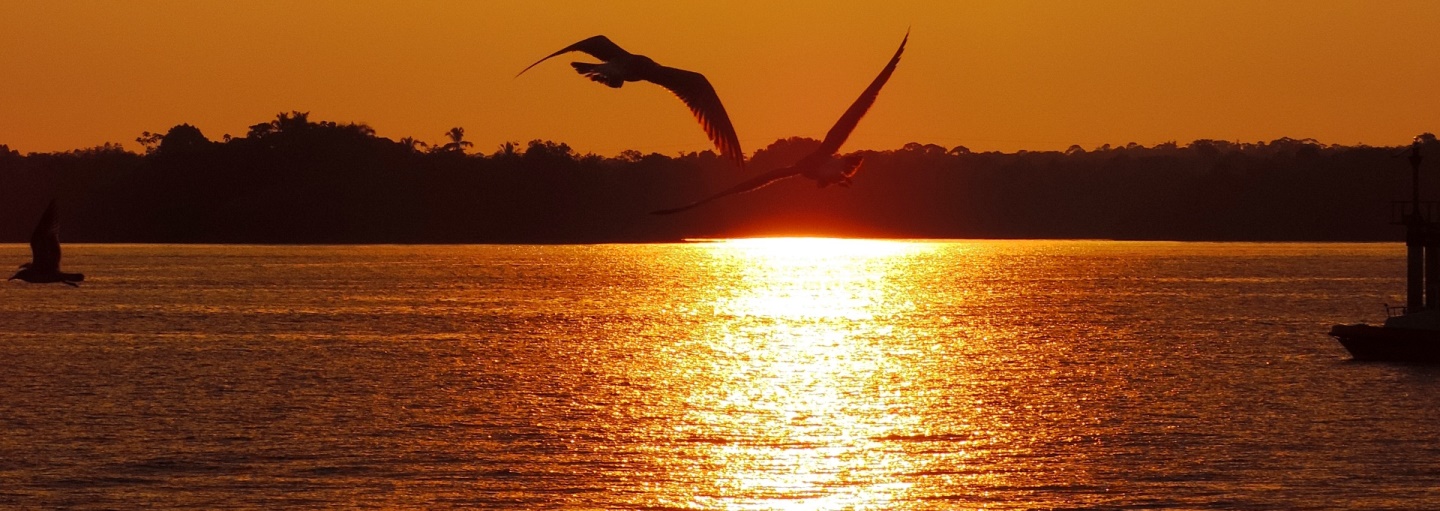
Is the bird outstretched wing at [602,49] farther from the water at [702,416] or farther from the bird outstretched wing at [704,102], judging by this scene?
the water at [702,416]

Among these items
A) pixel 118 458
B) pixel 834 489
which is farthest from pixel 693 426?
pixel 118 458

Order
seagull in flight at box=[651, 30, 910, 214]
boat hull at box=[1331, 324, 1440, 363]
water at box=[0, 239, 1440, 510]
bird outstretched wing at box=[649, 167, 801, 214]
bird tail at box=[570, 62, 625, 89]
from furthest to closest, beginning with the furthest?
boat hull at box=[1331, 324, 1440, 363] < water at box=[0, 239, 1440, 510] < seagull in flight at box=[651, 30, 910, 214] < bird outstretched wing at box=[649, 167, 801, 214] < bird tail at box=[570, 62, 625, 89]

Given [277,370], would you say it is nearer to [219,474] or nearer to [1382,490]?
[219,474]

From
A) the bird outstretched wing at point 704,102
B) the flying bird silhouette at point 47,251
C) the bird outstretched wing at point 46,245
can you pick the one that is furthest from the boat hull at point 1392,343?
the bird outstretched wing at point 704,102

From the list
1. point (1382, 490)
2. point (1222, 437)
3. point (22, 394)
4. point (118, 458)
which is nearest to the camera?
point (1382, 490)

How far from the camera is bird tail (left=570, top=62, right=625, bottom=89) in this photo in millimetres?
19547

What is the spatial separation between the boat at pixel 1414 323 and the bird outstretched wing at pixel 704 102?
6543cm

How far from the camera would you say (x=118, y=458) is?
5994 centimetres

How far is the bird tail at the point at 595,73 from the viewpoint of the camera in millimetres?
19547

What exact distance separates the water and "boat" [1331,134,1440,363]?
1.65 m

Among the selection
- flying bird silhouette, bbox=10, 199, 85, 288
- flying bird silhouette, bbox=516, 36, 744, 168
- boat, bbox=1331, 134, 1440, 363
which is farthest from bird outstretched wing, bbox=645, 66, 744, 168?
boat, bbox=1331, 134, 1440, 363

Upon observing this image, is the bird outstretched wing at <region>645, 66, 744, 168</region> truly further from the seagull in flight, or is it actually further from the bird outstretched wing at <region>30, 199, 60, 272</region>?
the bird outstretched wing at <region>30, 199, 60, 272</region>

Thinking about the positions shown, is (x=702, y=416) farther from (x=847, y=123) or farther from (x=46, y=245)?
(x=847, y=123)

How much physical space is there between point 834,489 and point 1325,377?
4277 cm
